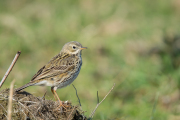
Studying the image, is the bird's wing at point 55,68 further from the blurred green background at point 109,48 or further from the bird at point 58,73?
the blurred green background at point 109,48

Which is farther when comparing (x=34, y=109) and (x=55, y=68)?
(x=55, y=68)

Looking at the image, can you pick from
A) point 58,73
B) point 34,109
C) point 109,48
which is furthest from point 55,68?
point 109,48

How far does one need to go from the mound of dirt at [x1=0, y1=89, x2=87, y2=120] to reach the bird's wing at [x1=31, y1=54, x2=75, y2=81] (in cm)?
115

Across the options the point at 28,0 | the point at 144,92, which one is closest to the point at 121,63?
the point at 144,92

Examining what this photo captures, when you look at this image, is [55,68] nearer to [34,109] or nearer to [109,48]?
[34,109]

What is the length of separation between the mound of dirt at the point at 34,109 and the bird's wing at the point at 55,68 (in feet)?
3.78

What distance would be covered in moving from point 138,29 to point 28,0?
257 inches

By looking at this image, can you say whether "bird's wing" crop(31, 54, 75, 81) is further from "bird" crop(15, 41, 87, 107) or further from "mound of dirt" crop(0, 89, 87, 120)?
"mound of dirt" crop(0, 89, 87, 120)

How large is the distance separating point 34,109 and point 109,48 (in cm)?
724

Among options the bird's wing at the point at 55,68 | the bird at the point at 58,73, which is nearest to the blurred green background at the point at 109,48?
the bird at the point at 58,73

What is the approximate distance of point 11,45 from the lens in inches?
423

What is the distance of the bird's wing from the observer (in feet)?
20.4

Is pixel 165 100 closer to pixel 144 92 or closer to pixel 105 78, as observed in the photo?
pixel 144 92

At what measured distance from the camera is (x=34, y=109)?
185 inches
